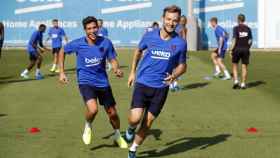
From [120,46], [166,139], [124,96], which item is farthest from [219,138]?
[120,46]

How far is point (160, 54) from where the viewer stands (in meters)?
9.02

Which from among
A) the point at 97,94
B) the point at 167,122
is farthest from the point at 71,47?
the point at 167,122

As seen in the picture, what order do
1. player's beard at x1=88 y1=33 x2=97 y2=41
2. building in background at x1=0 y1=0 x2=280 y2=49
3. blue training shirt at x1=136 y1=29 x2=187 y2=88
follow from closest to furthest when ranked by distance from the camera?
blue training shirt at x1=136 y1=29 x2=187 y2=88, player's beard at x1=88 y1=33 x2=97 y2=41, building in background at x1=0 y1=0 x2=280 y2=49

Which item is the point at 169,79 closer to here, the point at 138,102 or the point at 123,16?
the point at 138,102

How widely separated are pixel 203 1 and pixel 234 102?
28.9 m

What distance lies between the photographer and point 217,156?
964 centimetres

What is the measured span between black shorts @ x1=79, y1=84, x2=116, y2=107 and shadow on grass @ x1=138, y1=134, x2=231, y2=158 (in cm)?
99

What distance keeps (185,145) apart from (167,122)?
2.34 metres

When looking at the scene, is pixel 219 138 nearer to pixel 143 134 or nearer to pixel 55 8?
pixel 143 134

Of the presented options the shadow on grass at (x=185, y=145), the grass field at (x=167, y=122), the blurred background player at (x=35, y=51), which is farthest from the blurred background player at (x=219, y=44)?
the shadow on grass at (x=185, y=145)

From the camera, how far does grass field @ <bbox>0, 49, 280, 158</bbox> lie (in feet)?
32.9

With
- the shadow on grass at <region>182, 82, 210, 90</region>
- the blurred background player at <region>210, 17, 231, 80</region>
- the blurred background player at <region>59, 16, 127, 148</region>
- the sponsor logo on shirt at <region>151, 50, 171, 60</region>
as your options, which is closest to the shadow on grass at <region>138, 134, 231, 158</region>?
the blurred background player at <region>59, 16, 127, 148</region>

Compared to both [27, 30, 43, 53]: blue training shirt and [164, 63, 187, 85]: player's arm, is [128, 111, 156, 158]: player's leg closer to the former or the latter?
[164, 63, 187, 85]: player's arm

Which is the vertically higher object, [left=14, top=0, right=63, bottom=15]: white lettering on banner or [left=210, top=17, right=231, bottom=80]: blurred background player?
[left=14, top=0, right=63, bottom=15]: white lettering on banner
